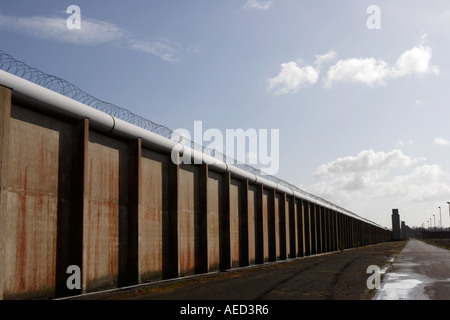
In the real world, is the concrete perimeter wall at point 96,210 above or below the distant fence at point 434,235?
above

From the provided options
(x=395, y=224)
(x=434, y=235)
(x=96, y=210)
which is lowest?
(x=434, y=235)

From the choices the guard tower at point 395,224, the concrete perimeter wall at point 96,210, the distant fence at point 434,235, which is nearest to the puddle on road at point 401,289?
the concrete perimeter wall at point 96,210

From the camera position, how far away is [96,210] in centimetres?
1445

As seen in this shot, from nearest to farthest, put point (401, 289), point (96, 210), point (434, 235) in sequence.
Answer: point (401, 289)
point (96, 210)
point (434, 235)

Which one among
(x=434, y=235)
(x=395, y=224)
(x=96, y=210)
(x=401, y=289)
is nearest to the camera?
(x=401, y=289)

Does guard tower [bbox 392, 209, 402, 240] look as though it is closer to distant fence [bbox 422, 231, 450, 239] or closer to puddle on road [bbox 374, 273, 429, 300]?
distant fence [bbox 422, 231, 450, 239]

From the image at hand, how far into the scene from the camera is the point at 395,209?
14862 cm

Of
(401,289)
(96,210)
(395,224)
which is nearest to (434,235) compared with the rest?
(395,224)

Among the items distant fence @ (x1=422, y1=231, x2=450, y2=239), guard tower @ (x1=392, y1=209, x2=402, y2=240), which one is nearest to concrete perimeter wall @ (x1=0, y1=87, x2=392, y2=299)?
guard tower @ (x1=392, y1=209, x2=402, y2=240)

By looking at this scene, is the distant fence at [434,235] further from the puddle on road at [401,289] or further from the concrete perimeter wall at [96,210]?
the puddle on road at [401,289]

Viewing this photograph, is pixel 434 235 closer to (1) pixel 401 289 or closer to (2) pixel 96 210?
(1) pixel 401 289

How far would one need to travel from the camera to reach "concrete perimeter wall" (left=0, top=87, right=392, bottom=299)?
1140 centimetres

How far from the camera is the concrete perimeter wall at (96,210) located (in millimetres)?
11398
